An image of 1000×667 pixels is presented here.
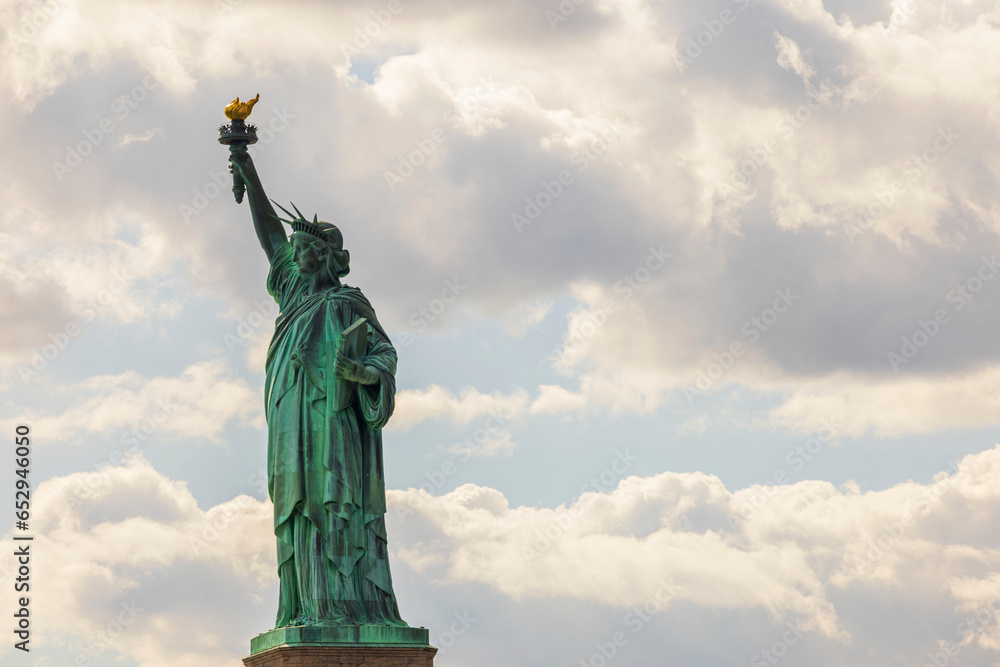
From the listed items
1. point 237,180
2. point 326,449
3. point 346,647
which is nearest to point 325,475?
point 326,449

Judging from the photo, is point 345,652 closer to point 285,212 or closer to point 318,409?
point 318,409

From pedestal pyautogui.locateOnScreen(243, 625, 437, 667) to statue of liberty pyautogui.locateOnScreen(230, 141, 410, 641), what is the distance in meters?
0.27

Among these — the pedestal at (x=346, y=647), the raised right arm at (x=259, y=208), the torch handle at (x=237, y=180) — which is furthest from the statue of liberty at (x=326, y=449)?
the torch handle at (x=237, y=180)

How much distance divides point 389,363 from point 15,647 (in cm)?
837

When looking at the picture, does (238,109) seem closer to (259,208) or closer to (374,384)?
(259,208)

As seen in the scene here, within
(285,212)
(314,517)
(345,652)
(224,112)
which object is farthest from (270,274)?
(345,652)

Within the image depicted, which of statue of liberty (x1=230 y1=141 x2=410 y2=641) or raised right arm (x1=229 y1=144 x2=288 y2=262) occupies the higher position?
raised right arm (x1=229 y1=144 x2=288 y2=262)

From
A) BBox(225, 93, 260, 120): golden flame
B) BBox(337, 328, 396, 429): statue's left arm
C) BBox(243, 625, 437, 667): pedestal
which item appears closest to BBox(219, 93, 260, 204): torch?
BBox(225, 93, 260, 120): golden flame

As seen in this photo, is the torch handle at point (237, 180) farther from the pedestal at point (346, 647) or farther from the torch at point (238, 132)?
the pedestal at point (346, 647)

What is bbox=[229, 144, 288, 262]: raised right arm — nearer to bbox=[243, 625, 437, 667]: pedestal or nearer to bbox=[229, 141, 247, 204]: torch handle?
bbox=[229, 141, 247, 204]: torch handle

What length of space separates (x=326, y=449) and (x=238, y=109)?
20.1ft

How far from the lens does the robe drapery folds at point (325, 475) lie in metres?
24.5

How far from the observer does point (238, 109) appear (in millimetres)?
26609

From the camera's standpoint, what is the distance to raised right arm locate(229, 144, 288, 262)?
2656 centimetres
